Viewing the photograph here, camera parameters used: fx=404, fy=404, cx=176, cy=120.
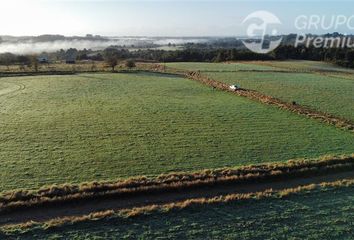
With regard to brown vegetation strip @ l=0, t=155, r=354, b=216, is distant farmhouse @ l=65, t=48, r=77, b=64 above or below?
below

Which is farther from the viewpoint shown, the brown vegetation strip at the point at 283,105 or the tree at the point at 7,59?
the tree at the point at 7,59

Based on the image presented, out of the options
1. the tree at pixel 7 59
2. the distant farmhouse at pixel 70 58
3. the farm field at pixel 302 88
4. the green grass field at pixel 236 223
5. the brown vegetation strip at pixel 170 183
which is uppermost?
the green grass field at pixel 236 223

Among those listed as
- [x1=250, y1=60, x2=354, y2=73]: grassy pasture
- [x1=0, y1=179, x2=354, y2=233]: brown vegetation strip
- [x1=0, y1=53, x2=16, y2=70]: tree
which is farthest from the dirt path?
[x1=0, y1=53, x2=16, y2=70]: tree

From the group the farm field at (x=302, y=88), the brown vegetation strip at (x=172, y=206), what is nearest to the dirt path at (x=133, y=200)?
the brown vegetation strip at (x=172, y=206)

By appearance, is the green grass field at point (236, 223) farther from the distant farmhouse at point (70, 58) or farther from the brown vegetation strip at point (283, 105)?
the distant farmhouse at point (70, 58)

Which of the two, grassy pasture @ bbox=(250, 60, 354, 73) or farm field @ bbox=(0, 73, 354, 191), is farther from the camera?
grassy pasture @ bbox=(250, 60, 354, 73)

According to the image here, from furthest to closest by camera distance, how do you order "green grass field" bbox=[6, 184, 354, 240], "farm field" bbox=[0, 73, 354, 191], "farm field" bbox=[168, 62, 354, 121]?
"farm field" bbox=[168, 62, 354, 121] → "farm field" bbox=[0, 73, 354, 191] → "green grass field" bbox=[6, 184, 354, 240]

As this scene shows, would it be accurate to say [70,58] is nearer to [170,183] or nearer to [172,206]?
[170,183]

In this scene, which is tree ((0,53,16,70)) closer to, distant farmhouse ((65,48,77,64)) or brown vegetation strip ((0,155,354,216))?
distant farmhouse ((65,48,77,64))
